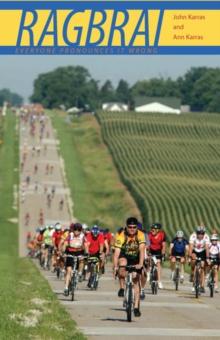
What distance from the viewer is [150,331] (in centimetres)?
2294

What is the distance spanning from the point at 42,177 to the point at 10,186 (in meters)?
6.08

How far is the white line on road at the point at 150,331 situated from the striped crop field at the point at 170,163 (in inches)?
1891

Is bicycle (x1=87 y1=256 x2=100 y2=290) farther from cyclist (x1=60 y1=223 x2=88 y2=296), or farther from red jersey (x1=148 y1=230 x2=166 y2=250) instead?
cyclist (x1=60 y1=223 x2=88 y2=296)

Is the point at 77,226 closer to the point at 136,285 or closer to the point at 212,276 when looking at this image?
the point at 136,285

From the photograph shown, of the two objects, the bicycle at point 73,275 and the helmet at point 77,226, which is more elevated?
the helmet at point 77,226

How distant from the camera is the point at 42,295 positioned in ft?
96.9

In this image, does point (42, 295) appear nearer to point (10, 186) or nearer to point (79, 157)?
point (10, 186)

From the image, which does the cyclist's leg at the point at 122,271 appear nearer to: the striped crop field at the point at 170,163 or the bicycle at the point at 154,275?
the bicycle at the point at 154,275

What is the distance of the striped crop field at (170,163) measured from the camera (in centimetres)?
8088

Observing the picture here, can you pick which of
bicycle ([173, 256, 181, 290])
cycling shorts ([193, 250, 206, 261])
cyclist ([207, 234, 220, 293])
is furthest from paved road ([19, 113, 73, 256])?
cycling shorts ([193, 250, 206, 261])

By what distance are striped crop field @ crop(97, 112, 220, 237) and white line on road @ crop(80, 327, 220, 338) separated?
48.0 m

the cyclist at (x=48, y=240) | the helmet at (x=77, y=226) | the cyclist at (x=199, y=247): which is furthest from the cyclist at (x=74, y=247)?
the cyclist at (x=48, y=240)

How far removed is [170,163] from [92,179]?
7.07m

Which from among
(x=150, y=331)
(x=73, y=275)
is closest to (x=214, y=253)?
(x=73, y=275)
